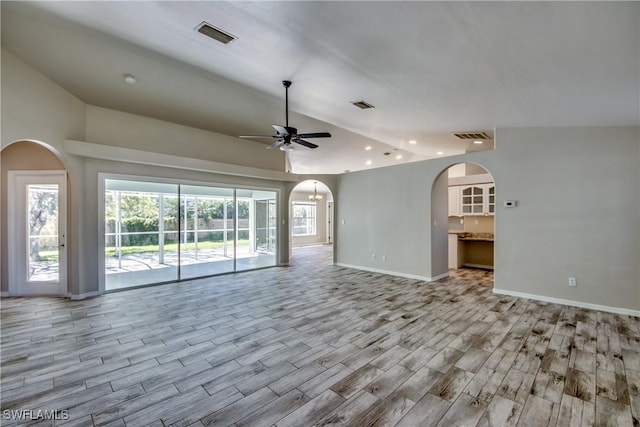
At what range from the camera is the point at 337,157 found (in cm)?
915

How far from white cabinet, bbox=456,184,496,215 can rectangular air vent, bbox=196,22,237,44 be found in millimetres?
6943

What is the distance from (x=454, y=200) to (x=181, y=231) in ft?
23.8

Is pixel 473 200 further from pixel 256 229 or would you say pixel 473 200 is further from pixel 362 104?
pixel 256 229

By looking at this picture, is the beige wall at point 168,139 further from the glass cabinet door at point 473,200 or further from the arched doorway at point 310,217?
the arched doorway at point 310,217

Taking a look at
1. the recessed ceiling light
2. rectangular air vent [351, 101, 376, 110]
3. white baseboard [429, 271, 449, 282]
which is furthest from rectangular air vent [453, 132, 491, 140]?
the recessed ceiling light

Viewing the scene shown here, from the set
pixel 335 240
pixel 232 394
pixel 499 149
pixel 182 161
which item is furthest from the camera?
pixel 335 240

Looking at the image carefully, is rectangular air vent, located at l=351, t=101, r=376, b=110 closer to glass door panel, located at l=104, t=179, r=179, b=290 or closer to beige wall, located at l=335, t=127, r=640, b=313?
beige wall, located at l=335, t=127, r=640, b=313

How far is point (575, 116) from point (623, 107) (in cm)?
53

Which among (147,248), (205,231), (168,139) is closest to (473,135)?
(168,139)

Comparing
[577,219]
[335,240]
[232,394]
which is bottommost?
[232,394]

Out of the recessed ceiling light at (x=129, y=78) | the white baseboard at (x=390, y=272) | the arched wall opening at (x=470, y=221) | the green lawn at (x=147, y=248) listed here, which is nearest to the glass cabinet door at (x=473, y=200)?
the arched wall opening at (x=470, y=221)

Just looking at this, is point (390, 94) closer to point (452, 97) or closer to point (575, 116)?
point (452, 97)

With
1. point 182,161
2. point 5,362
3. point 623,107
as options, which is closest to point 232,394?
point 5,362

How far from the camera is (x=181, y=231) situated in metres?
6.16
